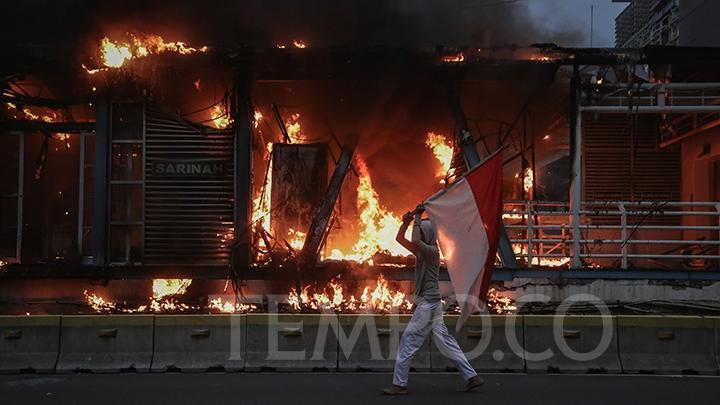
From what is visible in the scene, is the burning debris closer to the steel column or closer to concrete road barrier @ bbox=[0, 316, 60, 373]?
concrete road barrier @ bbox=[0, 316, 60, 373]

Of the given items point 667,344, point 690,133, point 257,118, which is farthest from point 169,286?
point 690,133

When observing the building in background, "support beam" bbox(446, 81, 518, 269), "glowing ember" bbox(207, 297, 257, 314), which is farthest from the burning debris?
the building in background

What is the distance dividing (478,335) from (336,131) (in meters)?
5.20

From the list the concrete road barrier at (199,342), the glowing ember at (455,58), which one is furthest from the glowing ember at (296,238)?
the glowing ember at (455,58)

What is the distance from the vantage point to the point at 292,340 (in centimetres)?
794

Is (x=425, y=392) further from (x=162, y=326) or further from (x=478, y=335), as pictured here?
(x=162, y=326)

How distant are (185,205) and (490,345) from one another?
19.3ft

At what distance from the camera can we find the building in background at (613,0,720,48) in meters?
14.7

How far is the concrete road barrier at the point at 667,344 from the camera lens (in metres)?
7.73

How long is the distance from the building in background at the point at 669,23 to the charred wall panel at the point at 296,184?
9.61m

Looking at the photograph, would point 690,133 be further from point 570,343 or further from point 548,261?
point 570,343

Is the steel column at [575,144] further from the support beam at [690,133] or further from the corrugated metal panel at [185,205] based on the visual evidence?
the corrugated metal panel at [185,205]

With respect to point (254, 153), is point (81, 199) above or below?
below

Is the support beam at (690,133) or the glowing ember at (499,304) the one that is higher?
the support beam at (690,133)
